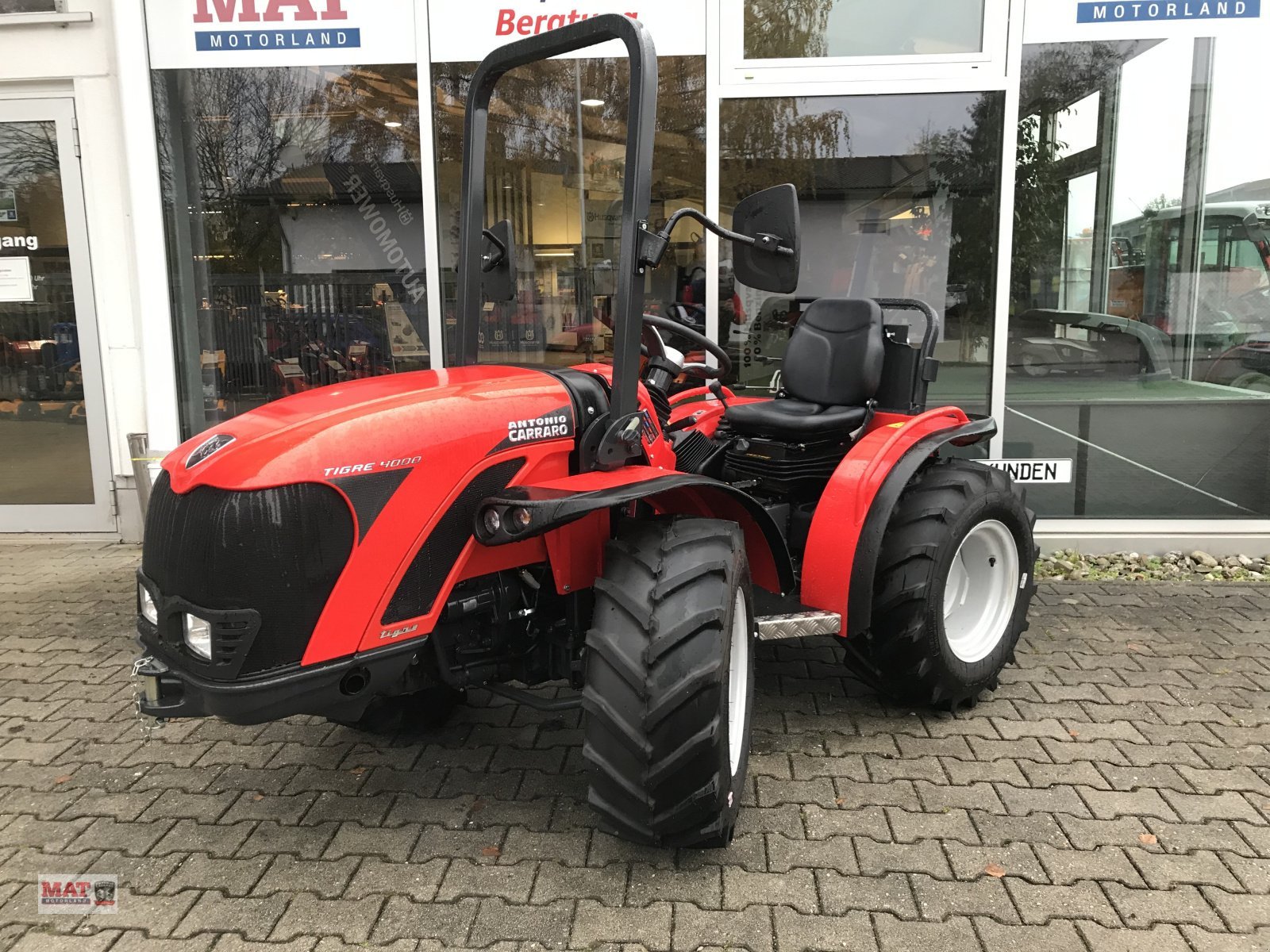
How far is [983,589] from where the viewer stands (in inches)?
149

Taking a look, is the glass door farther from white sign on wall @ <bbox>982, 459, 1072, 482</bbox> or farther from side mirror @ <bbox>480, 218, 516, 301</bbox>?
white sign on wall @ <bbox>982, 459, 1072, 482</bbox>

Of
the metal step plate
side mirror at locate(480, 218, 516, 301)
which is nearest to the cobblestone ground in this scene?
the metal step plate

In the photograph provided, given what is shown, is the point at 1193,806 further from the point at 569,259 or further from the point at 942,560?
the point at 569,259

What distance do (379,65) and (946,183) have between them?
11.2ft

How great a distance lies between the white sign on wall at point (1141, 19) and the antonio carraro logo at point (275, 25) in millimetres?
3901

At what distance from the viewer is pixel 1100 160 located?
5469 millimetres

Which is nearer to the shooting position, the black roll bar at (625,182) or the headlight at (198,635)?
the headlight at (198,635)

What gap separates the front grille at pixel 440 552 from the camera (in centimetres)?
237

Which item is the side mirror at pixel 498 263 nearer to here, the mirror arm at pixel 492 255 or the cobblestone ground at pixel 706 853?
the mirror arm at pixel 492 255

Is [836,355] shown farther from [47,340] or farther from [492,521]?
[47,340]

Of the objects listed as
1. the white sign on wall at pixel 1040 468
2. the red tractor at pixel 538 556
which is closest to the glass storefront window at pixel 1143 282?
the white sign on wall at pixel 1040 468

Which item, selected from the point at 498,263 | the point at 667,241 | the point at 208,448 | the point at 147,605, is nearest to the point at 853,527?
the point at 667,241

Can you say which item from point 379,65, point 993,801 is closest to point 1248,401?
point 993,801

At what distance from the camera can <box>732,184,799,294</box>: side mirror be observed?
2.51 m
